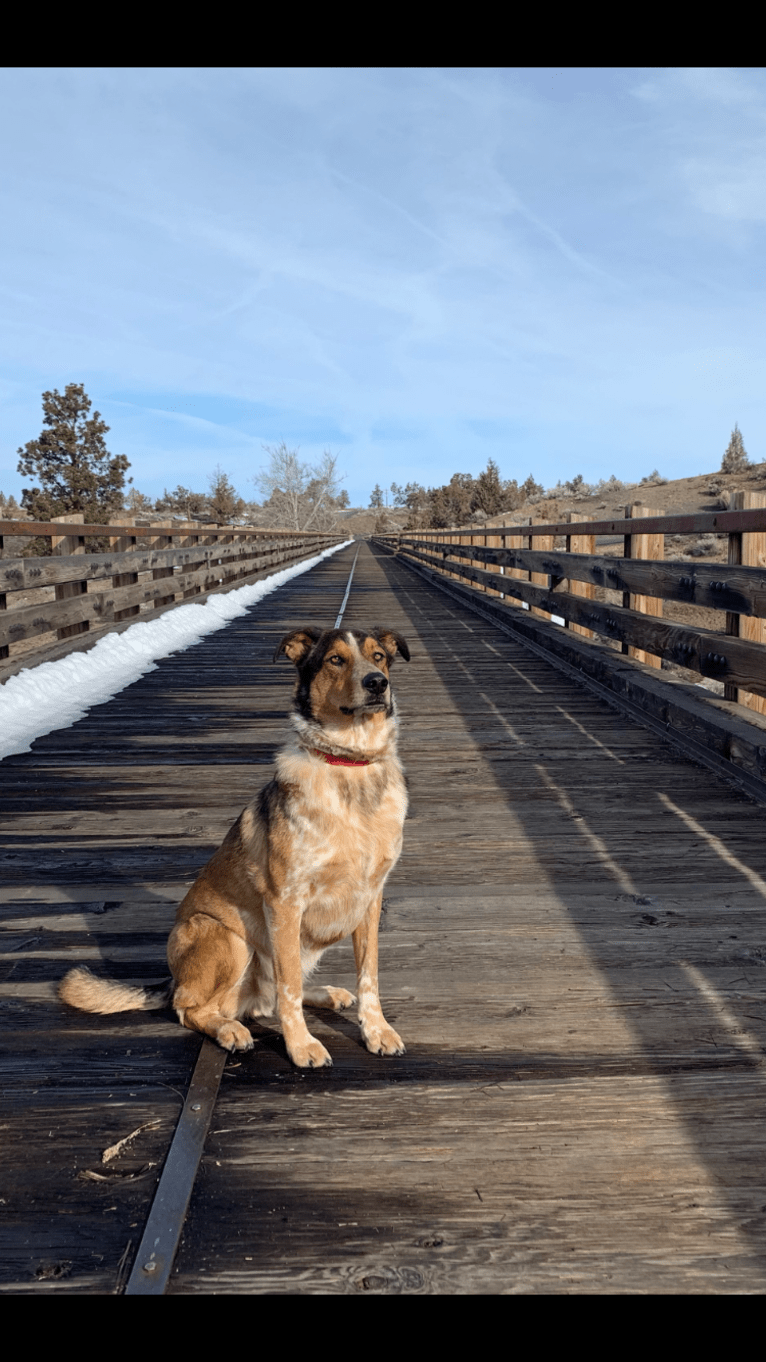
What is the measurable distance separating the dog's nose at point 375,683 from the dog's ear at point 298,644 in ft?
1.17

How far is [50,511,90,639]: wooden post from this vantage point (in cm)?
873

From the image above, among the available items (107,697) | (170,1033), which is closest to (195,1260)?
(170,1033)

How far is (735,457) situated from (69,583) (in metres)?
63.8

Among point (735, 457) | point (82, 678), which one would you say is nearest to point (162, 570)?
point (82, 678)

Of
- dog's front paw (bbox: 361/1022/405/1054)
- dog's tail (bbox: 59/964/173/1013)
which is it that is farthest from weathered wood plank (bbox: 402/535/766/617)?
dog's tail (bbox: 59/964/173/1013)

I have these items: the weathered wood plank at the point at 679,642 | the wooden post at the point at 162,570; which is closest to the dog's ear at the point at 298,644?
the weathered wood plank at the point at 679,642

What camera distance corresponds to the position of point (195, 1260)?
1.67m

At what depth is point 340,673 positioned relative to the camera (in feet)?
10.0

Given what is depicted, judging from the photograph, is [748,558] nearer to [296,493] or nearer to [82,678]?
[82,678]
